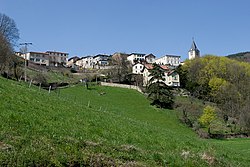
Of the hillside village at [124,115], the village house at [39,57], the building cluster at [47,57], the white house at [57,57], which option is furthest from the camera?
the white house at [57,57]

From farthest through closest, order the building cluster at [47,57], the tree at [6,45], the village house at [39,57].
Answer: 1. the village house at [39,57]
2. the building cluster at [47,57]
3. the tree at [6,45]

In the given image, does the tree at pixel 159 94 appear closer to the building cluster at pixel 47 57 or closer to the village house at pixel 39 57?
the building cluster at pixel 47 57

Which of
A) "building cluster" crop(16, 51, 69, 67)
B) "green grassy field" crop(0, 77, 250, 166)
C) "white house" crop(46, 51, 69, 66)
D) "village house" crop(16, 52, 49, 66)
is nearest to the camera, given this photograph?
"green grassy field" crop(0, 77, 250, 166)

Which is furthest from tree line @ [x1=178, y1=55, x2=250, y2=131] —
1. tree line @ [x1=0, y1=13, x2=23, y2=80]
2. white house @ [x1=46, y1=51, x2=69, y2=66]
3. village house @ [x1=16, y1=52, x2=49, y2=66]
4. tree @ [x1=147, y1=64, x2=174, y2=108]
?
white house @ [x1=46, y1=51, x2=69, y2=66]

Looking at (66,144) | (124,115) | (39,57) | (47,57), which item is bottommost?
(124,115)

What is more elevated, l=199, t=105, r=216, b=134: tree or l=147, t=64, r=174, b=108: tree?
l=147, t=64, r=174, b=108: tree

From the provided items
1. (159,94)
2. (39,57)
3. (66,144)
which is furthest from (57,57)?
(66,144)

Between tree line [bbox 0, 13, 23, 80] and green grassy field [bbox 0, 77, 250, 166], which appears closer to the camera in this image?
green grassy field [bbox 0, 77, 250, 166]

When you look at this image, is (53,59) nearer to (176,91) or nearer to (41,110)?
(176,91)

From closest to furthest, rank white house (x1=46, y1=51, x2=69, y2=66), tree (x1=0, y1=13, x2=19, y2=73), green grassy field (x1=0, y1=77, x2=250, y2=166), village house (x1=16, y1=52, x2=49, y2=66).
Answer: green grassy field (x1=0, y1=77, x2=250, y2=166) → tree (x1=0, y1=13, x2=19, y2=73) → village house (x1=16, y1=52, x2=49, y2=66) → white house (x1=46, y1=51, x2=69, y2=66)

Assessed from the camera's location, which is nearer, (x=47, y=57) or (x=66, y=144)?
(x=66, y=144)

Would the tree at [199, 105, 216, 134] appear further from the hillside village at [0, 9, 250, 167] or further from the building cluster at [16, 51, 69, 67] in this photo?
the building cluster at [16, 51, 69, 67]

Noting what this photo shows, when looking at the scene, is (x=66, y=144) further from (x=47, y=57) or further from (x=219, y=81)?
(x=47, y=57)

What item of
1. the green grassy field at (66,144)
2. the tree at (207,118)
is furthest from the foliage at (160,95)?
the green grassy field at (66,144)
